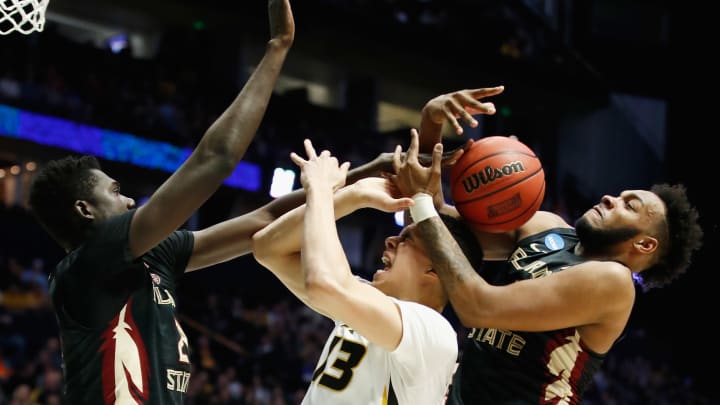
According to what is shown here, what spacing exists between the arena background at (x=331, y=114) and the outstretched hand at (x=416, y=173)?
22.5 ft

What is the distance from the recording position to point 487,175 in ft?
12.4

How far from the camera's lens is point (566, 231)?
438 cm

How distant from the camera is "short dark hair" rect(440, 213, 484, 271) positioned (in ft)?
12.8

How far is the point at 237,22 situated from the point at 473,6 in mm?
6348

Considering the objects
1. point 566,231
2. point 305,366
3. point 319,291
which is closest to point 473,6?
point 305,366

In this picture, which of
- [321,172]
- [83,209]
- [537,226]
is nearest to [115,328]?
[83,209]

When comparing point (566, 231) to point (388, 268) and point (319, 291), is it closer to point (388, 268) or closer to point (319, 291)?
point (388, 268)

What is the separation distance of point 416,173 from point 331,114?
56.8ft

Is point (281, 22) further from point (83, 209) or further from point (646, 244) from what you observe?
point (646, 244)

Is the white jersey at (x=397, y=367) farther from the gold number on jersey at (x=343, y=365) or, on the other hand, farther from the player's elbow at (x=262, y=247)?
the player's elbow at (x=262, y=247)

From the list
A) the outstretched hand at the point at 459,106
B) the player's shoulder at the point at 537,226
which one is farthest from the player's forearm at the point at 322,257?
the player's shoulder at the point at 537,226

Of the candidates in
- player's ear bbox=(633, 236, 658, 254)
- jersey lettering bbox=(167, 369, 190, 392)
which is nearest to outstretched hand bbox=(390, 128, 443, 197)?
player's ear bbox=(633, 236, 658, 254)

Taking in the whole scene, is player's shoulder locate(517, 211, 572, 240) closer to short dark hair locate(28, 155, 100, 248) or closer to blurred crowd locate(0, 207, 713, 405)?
short dark hair locate(28, 155, 100, 248)

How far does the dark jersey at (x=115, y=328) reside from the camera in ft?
10.5
